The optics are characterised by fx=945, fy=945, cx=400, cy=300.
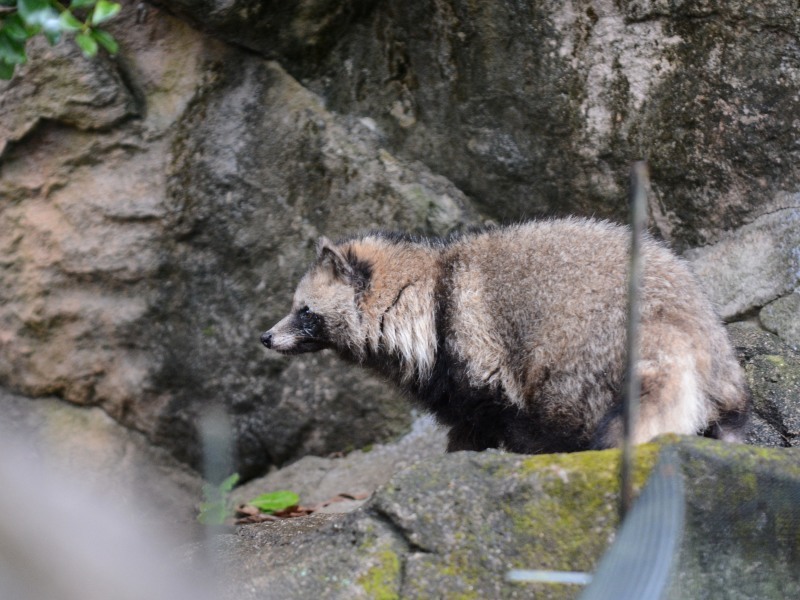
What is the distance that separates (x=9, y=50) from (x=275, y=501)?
138 inches

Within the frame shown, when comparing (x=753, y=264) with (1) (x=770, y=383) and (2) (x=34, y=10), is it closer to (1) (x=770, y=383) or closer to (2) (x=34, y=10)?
(1) (x=770, y=383)

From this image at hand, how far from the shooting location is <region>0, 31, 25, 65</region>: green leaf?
393 centimetres

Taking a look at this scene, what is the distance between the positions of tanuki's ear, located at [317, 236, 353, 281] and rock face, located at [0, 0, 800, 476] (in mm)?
1321

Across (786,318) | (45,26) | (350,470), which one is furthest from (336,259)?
(786,318)

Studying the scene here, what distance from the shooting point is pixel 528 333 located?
480cm

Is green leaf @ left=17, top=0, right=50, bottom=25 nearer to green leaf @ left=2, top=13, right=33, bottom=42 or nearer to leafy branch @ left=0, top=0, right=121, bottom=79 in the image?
leafy branch @ left=0, top=0, right=121, bottom=79

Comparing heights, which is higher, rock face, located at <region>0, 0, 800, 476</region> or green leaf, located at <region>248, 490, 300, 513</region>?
rock face, located at <region>0, 0, 800, 476</region>

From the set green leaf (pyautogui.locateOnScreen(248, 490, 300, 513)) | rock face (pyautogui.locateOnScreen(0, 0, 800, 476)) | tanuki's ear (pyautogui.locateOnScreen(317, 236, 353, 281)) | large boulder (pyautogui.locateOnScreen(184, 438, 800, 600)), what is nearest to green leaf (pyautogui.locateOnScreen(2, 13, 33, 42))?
tanuki's ear (pyautogui.locateOnScreen(317, 236, 353, 281))

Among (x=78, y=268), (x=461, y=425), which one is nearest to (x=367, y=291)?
(x=461, y=425)

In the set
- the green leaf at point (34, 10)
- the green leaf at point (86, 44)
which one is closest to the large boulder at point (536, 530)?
the green leaf at point (86, 44)

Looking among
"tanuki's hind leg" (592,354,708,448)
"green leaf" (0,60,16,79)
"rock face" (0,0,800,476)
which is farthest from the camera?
"rock face" (0,0,800,476)

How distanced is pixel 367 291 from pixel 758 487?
2632 millimetres

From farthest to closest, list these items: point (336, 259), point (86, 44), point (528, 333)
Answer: point (336, 259), point (528, 333), point (86, 44)

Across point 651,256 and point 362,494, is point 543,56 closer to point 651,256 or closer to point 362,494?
point 651,256
